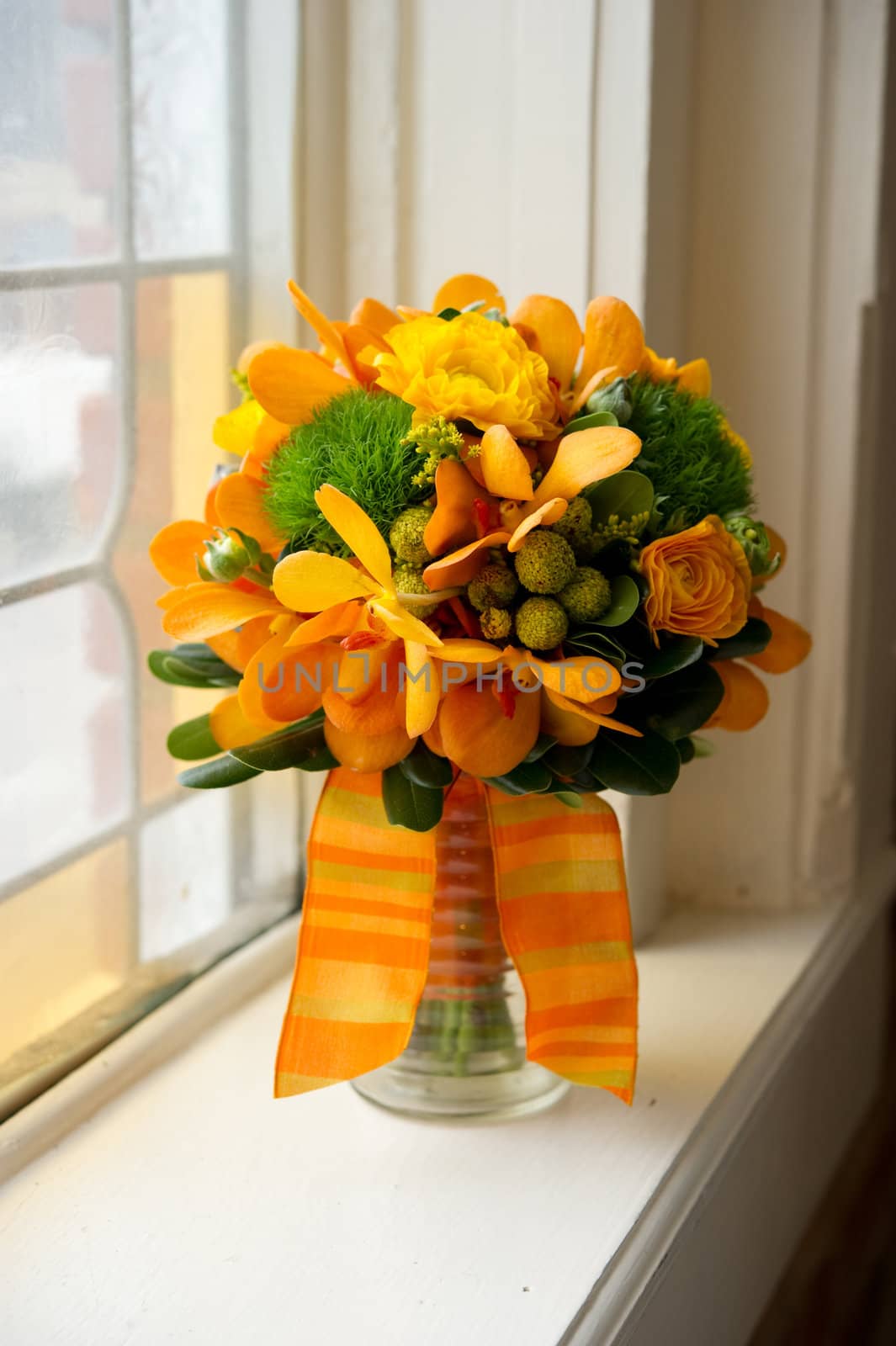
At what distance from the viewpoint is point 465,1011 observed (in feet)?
2.73

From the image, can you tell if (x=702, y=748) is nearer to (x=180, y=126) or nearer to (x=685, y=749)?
(x=685, y=749)

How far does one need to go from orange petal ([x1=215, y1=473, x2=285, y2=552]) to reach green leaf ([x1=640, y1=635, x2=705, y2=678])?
212 mm

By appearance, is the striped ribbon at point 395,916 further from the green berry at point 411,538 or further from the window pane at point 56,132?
the window pane at point 56,132

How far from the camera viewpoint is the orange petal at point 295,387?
28.7 inches

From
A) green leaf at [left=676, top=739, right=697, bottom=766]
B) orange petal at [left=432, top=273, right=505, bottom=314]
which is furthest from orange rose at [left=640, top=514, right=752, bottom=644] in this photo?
orange petal at [left=432, top=273, right=505, bottom=314]

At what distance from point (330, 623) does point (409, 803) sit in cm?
12

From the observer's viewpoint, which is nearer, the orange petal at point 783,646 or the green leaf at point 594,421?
the green leaf at point 594,421

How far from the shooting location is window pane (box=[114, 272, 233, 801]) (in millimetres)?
906

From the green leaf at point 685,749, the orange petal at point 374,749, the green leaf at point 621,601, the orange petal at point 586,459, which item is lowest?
the green leaf at point 685,749

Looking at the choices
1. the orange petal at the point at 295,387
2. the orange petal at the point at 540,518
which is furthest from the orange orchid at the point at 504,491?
the orange petal at the point at 295,387

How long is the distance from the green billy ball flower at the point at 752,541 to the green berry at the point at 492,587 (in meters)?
0.13

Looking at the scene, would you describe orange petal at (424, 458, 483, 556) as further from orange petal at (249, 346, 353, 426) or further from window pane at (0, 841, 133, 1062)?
window pane at (0, 841, 133, 1062)

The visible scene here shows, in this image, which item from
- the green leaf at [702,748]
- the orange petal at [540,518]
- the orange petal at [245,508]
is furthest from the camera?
the green leaf at [702,748]

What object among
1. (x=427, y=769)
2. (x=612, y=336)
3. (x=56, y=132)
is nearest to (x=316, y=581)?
(x=427, y=769)
